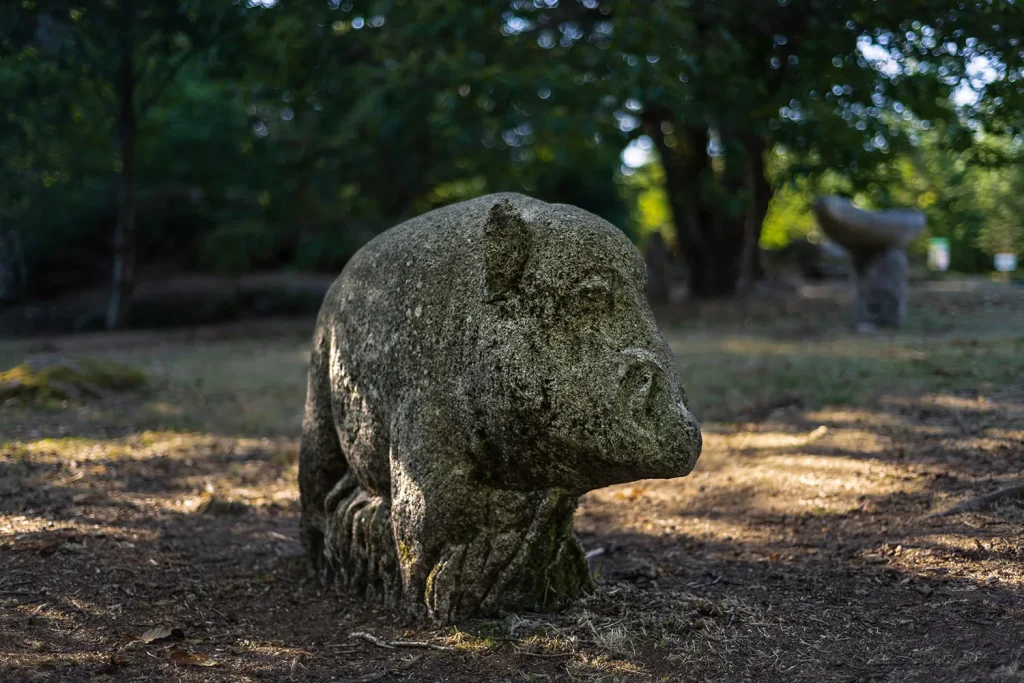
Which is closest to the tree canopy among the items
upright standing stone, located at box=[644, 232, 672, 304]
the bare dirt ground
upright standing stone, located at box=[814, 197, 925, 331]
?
upright standing stone, located at box=[644, 232, 672, 304]

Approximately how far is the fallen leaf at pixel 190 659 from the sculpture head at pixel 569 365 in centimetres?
140

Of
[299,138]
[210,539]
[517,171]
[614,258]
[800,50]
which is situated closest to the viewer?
[614,258]

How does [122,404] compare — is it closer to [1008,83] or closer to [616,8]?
[616,8]

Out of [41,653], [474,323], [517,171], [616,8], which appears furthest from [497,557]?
[517,171]

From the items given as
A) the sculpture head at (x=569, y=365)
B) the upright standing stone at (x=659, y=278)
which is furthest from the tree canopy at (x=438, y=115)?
the sculpture head at (x=569, y=365)

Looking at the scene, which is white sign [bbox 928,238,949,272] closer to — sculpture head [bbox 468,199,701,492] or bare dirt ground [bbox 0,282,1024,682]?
bare dirt ground [bbox 0,282,1024,682]

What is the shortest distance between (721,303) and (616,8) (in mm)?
6701

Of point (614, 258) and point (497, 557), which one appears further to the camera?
point (497, 557)

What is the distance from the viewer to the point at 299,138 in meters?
17.2

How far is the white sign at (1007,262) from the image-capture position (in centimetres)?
1614

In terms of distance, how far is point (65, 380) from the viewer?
954 centimetres

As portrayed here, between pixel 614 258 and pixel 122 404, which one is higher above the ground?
pixel 614 258

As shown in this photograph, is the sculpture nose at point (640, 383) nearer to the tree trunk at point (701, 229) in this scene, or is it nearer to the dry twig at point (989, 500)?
the dry twig at point (989, 500)

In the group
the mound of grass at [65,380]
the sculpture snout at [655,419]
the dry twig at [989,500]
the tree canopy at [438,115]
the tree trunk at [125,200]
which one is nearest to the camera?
the sculpture snout at [655,419]
